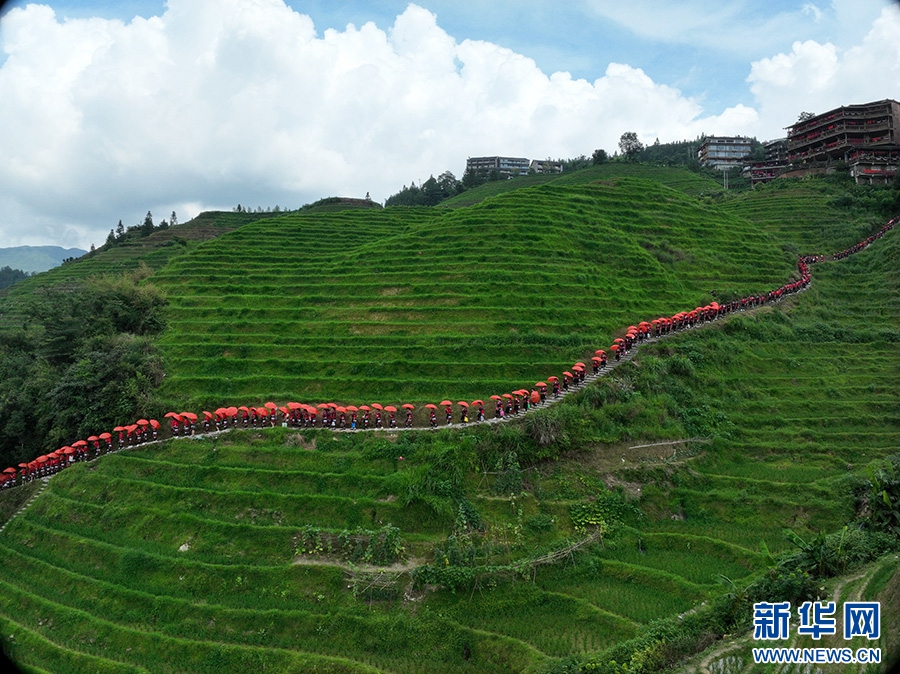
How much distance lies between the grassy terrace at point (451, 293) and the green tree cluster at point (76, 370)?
1715mm

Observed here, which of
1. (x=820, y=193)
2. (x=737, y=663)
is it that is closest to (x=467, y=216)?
(x=737, y=663)

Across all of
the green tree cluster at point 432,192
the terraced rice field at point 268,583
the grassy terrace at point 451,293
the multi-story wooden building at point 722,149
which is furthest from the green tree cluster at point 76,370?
the multi-story wooden building at point 722,149

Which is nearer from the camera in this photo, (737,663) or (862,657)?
(862,657)

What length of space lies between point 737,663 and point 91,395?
27474 mm

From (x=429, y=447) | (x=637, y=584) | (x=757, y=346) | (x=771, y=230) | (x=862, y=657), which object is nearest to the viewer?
(x=862, y=657)

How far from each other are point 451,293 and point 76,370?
19988 mm

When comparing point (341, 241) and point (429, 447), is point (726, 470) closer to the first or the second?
point (429, 447)

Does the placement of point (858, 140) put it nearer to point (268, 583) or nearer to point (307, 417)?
point (307, 417)

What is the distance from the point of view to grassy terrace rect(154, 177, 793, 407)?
79.7ft

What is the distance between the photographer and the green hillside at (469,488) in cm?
1346

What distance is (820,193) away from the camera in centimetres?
5322

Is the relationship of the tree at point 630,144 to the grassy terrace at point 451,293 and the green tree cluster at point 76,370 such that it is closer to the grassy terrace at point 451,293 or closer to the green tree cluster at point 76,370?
the grassy terrace at point 451,293

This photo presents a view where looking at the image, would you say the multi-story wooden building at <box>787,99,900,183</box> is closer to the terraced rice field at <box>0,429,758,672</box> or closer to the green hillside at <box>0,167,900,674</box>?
the green hillside at <box>0,167,900,674</box>

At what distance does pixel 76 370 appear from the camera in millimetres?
24312
